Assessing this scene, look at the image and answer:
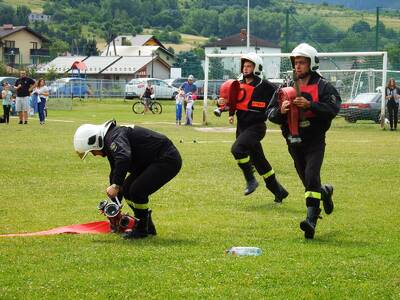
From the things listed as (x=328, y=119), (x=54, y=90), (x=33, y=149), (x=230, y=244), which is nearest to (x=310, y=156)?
(x=328, y=119)

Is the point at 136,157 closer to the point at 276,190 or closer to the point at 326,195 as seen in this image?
the point at 326,195

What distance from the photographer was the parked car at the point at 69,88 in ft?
219

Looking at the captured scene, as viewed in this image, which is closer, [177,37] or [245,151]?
[245,151]

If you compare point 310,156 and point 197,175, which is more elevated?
point 310,156

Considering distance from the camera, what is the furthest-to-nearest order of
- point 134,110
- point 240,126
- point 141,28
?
point 141,28
point 134,110
point 240,126

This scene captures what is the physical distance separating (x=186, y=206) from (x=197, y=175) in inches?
165

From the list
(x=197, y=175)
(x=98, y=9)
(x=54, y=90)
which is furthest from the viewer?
(x=98, y=9)

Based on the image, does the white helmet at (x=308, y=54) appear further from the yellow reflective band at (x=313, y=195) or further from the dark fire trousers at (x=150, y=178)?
the dark fire trousers at (x=150, y=178)

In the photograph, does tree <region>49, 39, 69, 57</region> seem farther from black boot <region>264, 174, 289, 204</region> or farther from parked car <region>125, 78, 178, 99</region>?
black boot <region>264, 174, 289, 204</region>

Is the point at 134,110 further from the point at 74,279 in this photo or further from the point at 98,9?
the point at 98,9

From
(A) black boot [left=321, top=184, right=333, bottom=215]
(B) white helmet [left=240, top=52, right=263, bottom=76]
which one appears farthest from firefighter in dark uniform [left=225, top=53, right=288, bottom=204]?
(A) black boot [left=321, top=184, right=333, bottom=215]

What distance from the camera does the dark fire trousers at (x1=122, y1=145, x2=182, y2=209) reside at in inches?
391

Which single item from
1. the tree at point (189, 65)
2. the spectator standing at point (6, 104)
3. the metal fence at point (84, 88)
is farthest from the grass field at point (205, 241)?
the tree at point (189, 65)

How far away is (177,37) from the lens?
16488 centimetres
